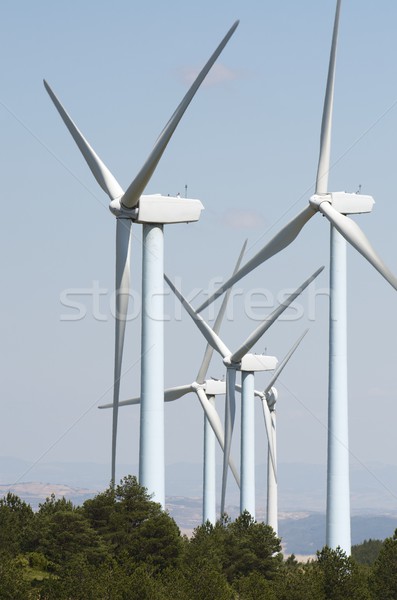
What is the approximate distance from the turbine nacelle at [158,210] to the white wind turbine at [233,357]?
37.9 feet

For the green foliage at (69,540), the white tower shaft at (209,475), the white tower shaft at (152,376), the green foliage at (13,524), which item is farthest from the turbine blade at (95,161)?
the white tower shaft at (209,475)

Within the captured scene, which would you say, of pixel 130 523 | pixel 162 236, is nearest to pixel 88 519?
pixel 130 523

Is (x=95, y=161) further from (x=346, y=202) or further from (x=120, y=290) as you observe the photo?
(x=346, y=202)

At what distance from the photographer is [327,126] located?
71500 mm

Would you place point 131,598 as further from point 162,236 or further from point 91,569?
point 162,236

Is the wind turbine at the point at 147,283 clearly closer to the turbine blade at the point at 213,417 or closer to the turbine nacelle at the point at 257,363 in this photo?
the turbine blade at the point at 213,417

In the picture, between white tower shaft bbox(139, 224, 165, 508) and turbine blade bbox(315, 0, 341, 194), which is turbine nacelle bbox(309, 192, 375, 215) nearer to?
turbine blade bbox(315, 0, 341, 194)

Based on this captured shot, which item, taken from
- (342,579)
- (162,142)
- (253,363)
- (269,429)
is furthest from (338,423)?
(269,429)

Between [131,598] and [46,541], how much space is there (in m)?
18.2

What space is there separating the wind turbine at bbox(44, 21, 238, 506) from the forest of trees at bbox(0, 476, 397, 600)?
2.78 metres

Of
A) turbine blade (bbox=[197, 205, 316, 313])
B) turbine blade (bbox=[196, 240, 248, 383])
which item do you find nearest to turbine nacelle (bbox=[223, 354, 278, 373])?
turbine blade (bbox=[196, 240, 248, 383])

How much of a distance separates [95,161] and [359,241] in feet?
54.2

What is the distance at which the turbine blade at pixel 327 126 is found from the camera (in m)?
69.1

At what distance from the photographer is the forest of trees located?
55.9 metres
